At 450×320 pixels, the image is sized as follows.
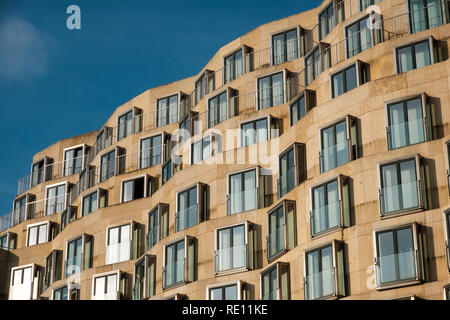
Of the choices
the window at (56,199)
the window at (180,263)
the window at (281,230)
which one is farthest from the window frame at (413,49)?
the window at (56,199)

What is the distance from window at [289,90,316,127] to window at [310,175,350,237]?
21.2 feet

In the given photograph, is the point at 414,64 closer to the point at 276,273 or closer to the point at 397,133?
the point at 397,133

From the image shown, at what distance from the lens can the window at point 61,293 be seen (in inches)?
2586

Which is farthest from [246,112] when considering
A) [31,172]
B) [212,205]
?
[31,172]

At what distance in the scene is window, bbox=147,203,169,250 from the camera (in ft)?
191

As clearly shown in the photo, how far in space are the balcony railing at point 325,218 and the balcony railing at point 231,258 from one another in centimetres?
624

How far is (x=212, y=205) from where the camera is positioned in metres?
55.1

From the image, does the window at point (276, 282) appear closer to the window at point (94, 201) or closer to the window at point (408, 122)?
the window at point (408, 122)

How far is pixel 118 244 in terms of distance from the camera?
6419 centimetres

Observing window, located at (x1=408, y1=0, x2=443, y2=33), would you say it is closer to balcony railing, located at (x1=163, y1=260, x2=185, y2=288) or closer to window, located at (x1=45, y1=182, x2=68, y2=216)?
balcony railing, located at (x1=163, y1=260, x2=185, y2=288)

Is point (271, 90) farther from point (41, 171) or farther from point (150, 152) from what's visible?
point (41, 171)

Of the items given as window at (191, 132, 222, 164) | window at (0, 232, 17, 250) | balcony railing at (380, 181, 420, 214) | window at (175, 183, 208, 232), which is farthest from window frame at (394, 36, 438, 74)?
window at (0, 232, 17, 250)

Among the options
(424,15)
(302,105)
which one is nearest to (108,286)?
(302,105)
